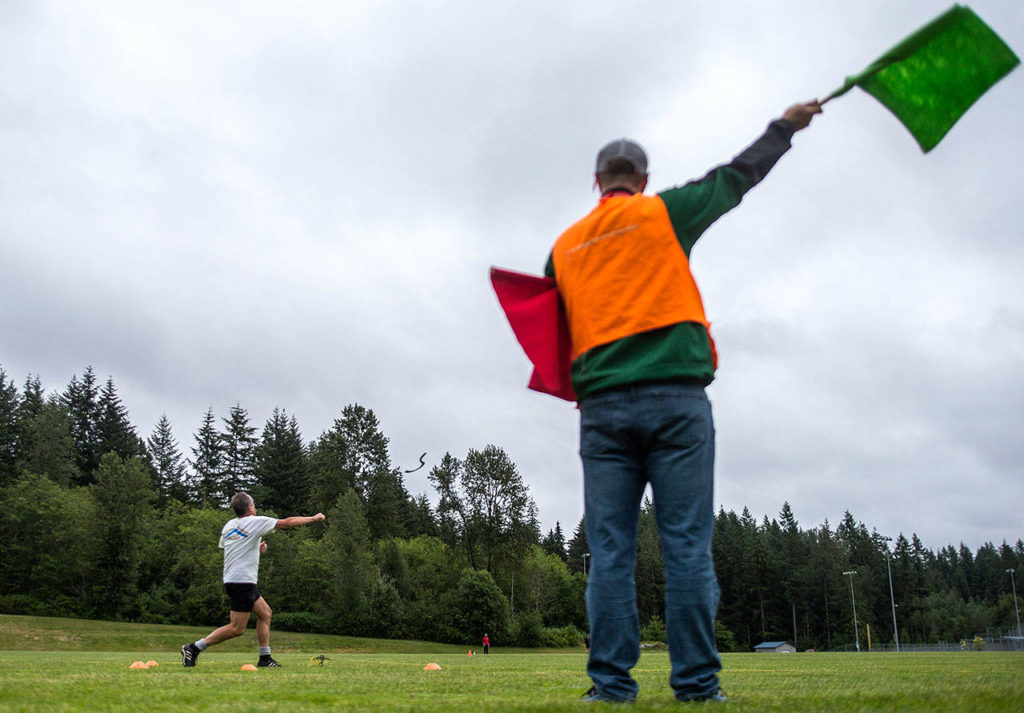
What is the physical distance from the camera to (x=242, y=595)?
344 inches

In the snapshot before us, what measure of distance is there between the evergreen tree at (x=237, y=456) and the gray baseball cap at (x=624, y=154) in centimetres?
9833

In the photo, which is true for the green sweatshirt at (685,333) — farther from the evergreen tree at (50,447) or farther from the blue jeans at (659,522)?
the evergreen tree at (50,447)

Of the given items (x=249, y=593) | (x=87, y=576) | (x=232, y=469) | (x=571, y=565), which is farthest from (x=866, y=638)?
(x=249, y=593)

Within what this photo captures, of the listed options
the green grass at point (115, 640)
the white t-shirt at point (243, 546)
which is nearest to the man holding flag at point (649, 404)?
the white t-shirt at point (243, 546)

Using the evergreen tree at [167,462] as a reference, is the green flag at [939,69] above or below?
below

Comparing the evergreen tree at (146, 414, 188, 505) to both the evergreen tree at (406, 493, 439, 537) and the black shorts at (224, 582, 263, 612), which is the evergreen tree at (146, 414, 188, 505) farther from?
the black shorts at (224, 582, 263, 612)

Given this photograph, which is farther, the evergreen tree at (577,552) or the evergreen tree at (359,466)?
the evergreen tree at (577,552)

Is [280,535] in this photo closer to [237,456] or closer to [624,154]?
[237,456]

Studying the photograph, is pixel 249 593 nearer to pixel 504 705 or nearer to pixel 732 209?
pixel 504 705

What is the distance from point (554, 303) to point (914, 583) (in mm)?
148109

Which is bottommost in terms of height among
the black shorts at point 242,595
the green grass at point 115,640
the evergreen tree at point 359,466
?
the green grass at point 115,640

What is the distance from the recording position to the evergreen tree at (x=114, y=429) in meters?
93.2

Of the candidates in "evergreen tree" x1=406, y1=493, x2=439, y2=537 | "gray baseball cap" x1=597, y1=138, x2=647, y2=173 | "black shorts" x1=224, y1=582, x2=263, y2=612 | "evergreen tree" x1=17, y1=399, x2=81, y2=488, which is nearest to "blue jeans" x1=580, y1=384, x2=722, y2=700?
"gray baseball cap" x1=597, y1=138, x2=647, y2=173

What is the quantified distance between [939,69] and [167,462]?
358 ft
